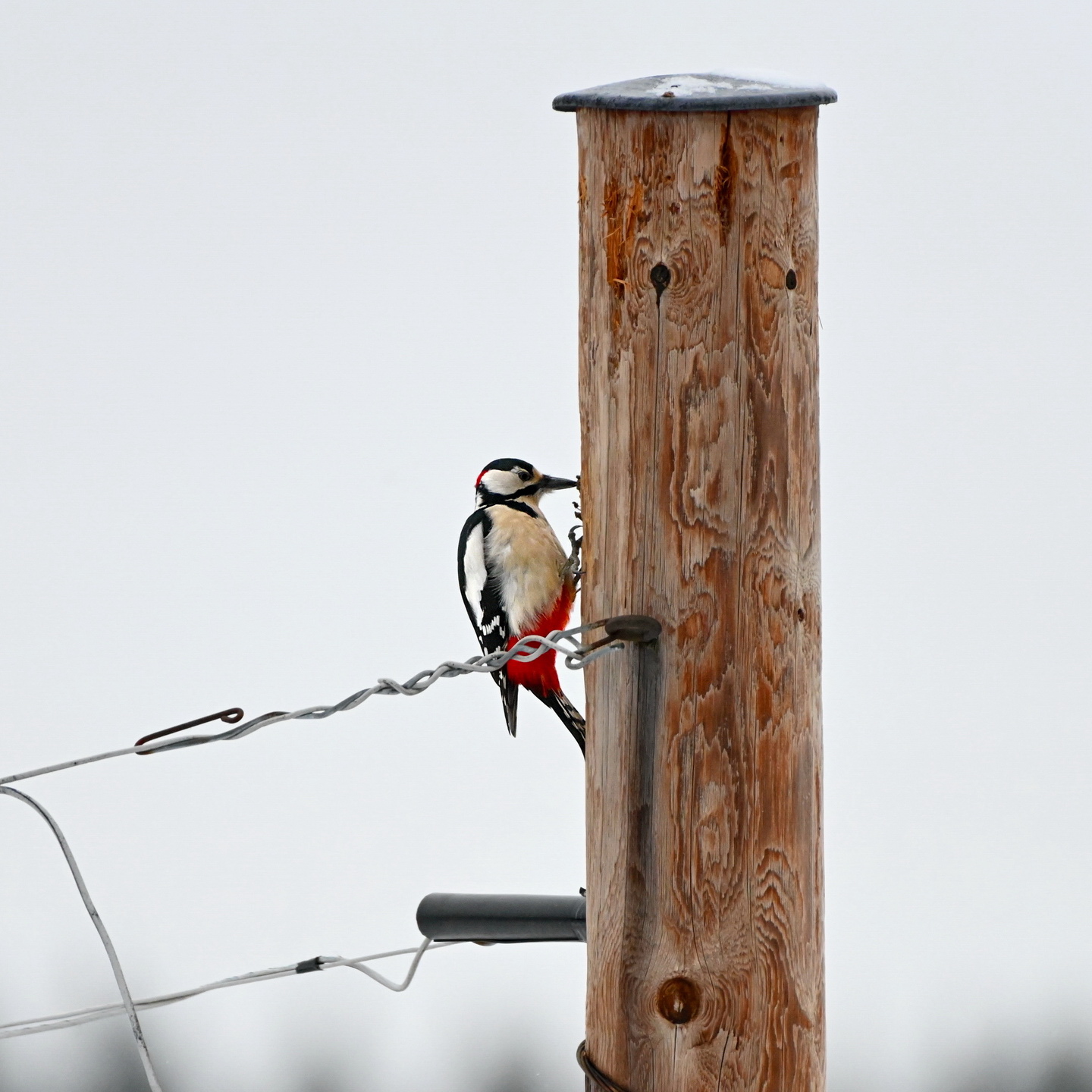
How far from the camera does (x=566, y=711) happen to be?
4.04 m

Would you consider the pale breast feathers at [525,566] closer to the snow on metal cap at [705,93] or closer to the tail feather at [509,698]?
the tail feather at [509,698]

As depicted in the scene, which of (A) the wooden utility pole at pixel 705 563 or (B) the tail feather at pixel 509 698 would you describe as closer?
(A) the wooden utility pole at pixel 705 563

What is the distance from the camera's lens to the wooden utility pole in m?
2.33

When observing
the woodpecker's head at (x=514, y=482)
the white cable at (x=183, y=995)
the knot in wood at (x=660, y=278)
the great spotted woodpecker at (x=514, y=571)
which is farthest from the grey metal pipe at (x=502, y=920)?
the woodpecker's head at (x=514, y=482)

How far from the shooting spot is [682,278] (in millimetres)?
2334

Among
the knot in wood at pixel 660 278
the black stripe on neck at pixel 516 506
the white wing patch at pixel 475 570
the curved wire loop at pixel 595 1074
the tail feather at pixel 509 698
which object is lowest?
the curved wire loop at pixel 595 1074

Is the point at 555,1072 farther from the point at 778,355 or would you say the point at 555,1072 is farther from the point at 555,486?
the point at 778,355

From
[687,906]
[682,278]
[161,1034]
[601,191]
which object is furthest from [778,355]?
[161,1034]

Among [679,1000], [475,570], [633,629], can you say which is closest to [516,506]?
[475,570]

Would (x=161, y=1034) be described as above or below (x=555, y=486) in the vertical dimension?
below

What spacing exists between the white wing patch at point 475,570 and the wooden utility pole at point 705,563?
1.87 m

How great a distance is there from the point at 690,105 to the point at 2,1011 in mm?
13414

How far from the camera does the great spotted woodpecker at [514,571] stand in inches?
167

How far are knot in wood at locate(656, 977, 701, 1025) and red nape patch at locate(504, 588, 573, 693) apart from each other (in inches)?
57.8
